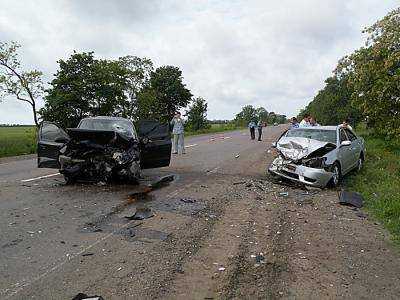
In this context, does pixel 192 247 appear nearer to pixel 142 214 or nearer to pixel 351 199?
pixel 142 214

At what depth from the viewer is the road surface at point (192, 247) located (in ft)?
13.0

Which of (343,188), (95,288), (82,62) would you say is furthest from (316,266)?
(82,62)

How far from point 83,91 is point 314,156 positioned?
1116 inches

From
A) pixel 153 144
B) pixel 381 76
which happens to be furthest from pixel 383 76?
pixel 153 144

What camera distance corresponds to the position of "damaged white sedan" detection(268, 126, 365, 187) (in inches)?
380

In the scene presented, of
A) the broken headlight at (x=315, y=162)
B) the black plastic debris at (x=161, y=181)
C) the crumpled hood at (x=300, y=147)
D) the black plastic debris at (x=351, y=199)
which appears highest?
the crumpled hood at (x=300, y=147)

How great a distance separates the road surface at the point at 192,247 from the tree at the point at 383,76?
9.30m

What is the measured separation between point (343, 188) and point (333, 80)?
39056 mm

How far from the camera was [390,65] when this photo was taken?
15586mm

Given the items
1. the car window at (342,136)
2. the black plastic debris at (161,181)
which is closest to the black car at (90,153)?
the black plastic debris at (161,181)

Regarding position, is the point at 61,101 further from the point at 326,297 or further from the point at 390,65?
the point at 326,297

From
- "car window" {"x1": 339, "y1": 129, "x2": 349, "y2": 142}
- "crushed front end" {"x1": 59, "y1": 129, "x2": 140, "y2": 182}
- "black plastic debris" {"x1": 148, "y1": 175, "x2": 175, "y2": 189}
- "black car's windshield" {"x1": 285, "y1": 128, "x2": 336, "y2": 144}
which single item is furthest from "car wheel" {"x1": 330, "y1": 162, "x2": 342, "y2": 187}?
"crushed front end" {"x1": 59, "y1": 129, "x2": 140, "y2": 182}

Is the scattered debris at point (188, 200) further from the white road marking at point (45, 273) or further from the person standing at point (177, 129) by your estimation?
the person standing at point (177, 129)

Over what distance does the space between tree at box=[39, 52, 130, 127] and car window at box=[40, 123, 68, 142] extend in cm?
2382
